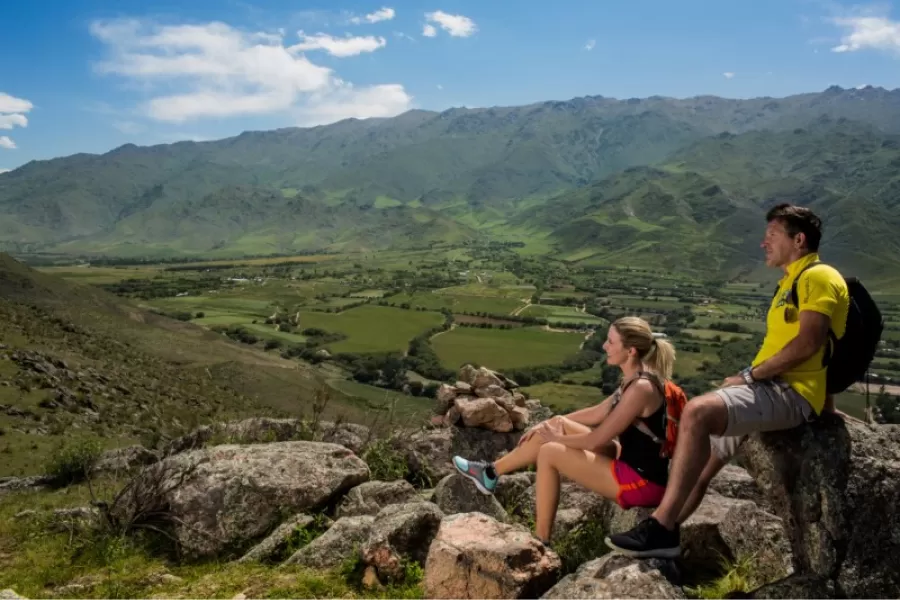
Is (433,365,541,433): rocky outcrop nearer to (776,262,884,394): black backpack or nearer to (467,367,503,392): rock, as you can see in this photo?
(467,367,503,392): rock

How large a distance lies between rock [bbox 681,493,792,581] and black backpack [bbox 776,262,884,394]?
191 centimetres

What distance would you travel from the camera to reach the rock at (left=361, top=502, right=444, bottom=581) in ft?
25.5

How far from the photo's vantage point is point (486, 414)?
1184 cm

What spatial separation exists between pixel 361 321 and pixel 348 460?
376 feet

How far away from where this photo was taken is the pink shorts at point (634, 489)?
22.5ft

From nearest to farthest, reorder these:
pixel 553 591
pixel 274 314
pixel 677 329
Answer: pixel 553 591 → pixel 677 329 → pixel 274 314

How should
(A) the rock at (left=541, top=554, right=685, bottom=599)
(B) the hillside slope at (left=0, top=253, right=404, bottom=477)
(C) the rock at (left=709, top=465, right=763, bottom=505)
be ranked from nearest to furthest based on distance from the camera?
(A) the rock at (left=541, top=554, right=685, bottom=599), (C) the rock at (left=709, top=465, right=763, bottom=505), (B) the hillside slope at (left=0, top=253, right=404, bottom=477)

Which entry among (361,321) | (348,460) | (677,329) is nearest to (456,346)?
(361,321)

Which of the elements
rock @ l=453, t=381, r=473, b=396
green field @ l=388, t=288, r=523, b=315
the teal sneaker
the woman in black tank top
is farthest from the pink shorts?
green field @ l=388, t=288, r=523, b=315

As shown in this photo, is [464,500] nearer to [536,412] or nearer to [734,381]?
[734,381]

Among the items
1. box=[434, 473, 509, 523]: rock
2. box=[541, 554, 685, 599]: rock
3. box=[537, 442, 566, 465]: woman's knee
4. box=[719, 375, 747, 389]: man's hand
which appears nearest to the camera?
box=[541, 554, 685, 599]: rock

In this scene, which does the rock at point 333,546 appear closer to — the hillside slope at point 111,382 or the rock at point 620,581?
the rock at point 620,581

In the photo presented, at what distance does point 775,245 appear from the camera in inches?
269

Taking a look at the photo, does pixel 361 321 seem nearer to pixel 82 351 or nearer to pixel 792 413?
pixel 82 351
